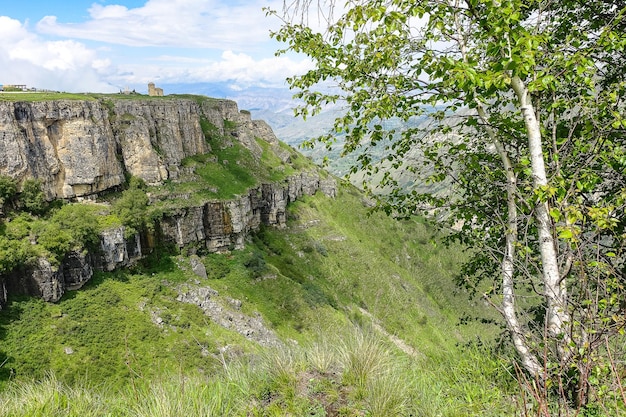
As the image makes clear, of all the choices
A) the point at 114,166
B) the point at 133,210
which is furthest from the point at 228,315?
the point at 114,166

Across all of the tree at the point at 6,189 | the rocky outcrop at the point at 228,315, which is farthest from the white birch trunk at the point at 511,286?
the tree at the point at 6,189

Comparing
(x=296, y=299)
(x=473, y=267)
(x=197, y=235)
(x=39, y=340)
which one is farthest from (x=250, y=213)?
(x=473, y=267)

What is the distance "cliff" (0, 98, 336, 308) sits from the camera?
34375 mm

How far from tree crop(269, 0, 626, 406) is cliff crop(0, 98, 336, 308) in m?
36.6

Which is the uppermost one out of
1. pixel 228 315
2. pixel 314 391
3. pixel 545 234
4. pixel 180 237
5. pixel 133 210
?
pixel 545 234

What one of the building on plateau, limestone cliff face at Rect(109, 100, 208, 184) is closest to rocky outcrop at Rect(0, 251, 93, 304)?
limestone cliff face at Rect(109, 100, 208, 184)

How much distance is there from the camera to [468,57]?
4.98 m

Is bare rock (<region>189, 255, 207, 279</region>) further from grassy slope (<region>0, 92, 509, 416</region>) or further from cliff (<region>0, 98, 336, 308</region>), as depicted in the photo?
cliff (<region>0, 98, 336, 308</region>)

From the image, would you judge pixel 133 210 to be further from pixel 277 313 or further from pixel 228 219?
pixel 277 313

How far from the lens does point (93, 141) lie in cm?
4103

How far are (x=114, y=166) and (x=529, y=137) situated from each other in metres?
47.4

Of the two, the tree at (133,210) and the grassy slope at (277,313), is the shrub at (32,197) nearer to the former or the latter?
the tree at (133,210)

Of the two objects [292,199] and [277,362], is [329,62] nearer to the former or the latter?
[277,362]

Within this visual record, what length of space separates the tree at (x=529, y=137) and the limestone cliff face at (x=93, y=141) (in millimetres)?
40377
